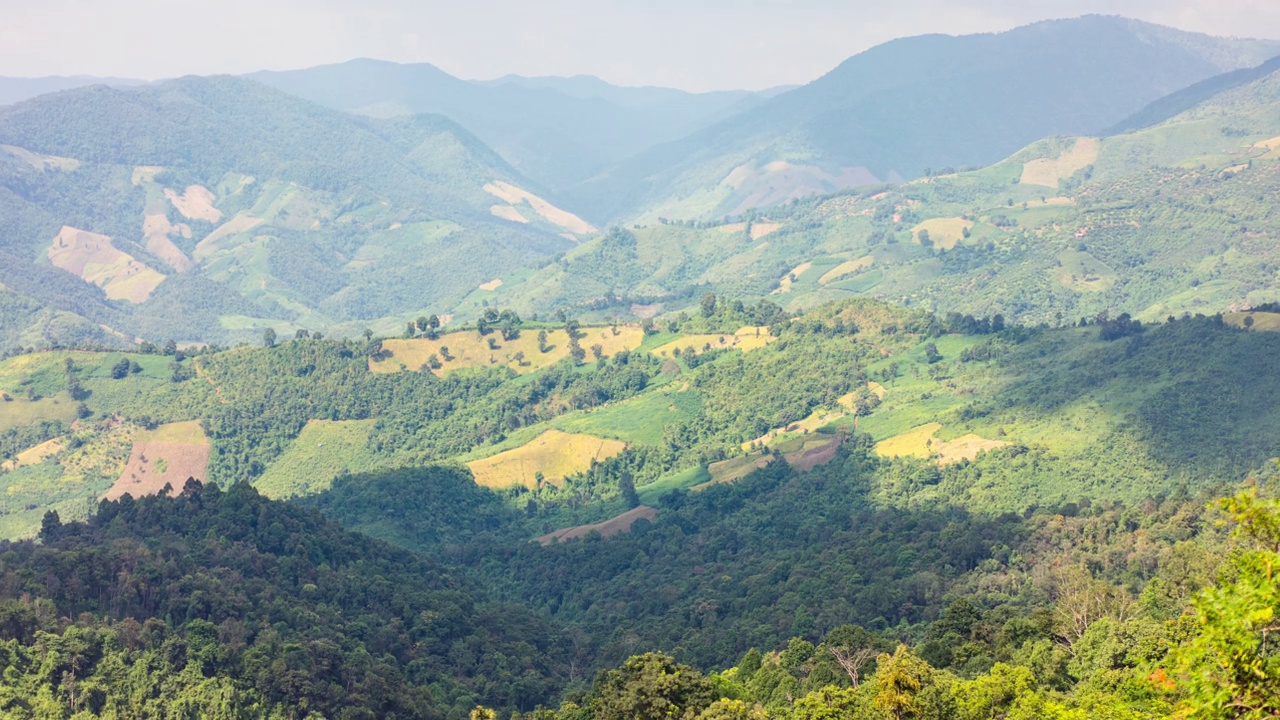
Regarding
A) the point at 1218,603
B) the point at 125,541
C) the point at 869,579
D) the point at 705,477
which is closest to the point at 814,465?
the point at 705,477

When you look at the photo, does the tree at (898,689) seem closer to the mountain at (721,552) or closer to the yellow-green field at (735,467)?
the mountain at (721,552)

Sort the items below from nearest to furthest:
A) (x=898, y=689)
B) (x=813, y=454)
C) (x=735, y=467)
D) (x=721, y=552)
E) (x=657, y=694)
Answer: (x=898, y=689) < (x=657, y=694) < (x=721, y=552) < (x=813, y=454) < (x=735, y=467)

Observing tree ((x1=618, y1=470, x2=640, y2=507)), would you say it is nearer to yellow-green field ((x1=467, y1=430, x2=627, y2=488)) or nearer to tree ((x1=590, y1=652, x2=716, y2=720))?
yellow-green field ((x1=467, y1=430, x2=627, y2=488))

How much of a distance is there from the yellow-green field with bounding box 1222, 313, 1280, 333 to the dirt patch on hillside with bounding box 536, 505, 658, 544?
256 ft

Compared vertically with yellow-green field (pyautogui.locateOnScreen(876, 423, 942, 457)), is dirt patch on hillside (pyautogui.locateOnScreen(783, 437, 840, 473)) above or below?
below

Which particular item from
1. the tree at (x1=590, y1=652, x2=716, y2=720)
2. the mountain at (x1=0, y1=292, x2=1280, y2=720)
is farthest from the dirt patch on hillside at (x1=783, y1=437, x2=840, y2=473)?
the tree at (x1=590, y1=652, x2=716, y2=720)

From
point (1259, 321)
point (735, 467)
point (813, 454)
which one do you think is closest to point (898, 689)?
point (813, 454)

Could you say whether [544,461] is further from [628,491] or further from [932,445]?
[932,445]

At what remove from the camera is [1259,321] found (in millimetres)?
169000

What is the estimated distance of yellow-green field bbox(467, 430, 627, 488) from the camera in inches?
7328

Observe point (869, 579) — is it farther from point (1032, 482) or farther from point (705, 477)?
point (705, 477)

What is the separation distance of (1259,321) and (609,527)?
85.6m

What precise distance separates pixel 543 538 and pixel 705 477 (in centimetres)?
2333

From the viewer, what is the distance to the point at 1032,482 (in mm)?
147250
